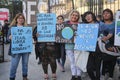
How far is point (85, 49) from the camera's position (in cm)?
778

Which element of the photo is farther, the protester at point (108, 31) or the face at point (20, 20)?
the face at point (20, 20)

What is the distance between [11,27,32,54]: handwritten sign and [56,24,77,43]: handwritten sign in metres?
0.79

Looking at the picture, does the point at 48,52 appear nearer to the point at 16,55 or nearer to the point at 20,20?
the point at 16,55

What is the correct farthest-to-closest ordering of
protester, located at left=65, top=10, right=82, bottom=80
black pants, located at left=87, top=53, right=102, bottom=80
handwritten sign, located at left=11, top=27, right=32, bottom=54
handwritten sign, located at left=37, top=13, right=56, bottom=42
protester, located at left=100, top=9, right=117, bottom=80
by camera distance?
handwritten sign, located at left=37, top=13, right=56, bottom=42 → handwritten sign, located at left=11, top=27, right=32, bottom=54 → protester, located at left=65, top=10, right=82, bottom=80 → protester, located at left=100, top=9, right=117, bottom=80 → black pants, located at left=87, top=53, right=102, bottom=80

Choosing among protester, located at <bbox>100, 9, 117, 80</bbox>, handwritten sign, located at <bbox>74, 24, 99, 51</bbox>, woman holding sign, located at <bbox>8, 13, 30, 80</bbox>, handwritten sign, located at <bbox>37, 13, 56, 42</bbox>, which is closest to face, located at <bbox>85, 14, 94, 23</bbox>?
handwritten sign, located at <bbox>74, 24, 99, 51</bbox>

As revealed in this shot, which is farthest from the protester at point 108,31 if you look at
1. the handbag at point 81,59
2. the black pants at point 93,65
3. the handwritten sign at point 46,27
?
the handwritten sign at point 46,27

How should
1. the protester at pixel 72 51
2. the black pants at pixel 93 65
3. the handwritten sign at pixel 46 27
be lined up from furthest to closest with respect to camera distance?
the handwritten sign at pixel 46 27 < the protester at pixel 72 51 < the black pants at pixel 93 65

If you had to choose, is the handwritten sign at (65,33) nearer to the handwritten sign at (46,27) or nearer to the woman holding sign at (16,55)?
the handwritten sign at (46,27)

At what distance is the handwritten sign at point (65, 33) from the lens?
8.25m

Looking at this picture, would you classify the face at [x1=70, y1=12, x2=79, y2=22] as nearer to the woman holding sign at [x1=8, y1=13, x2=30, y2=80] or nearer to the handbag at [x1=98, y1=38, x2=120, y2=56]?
the handbag at [x1=98, y1=38, x2=120, y2=56]

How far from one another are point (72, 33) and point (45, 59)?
107 centimetres

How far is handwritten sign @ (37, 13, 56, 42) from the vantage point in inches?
340

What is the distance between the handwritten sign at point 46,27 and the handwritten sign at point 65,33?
0.51 feet

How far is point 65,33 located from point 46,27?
63 centimetres
